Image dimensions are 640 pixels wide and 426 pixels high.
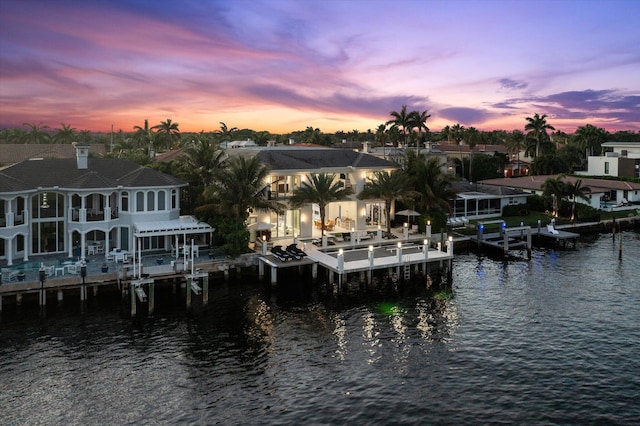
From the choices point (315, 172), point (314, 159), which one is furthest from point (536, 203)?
point (315, 172)

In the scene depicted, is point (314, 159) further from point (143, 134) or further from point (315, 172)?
point (143, 134)

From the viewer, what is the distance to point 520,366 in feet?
91.9

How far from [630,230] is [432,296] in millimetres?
43584

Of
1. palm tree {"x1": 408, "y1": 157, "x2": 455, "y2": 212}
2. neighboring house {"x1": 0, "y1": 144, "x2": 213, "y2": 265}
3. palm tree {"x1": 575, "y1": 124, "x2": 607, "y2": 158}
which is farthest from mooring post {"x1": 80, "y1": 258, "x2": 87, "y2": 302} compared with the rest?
palm tree {"x1": 575, "y1": 124, "x2": 607, "y2": 158}

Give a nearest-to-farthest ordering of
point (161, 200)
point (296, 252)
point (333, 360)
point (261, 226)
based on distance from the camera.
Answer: point (333, 360) < point (296, 252) < point (161, 200) < point (261, 226)

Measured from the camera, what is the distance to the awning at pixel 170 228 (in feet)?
142

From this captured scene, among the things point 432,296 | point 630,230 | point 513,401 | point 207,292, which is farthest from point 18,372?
point 630,230

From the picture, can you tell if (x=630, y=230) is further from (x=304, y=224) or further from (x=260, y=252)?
(x=260, y=252)

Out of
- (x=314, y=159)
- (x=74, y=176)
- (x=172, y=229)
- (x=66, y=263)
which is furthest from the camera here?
(x=314, y=159)

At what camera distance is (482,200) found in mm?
71438

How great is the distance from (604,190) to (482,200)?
22.1 m

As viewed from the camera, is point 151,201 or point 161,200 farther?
point 161,200

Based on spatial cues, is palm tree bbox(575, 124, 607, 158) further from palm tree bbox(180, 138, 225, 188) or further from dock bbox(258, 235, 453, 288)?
palm tree bbox(180, 138, 225, 188)

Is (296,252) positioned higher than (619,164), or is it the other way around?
(619,164)
